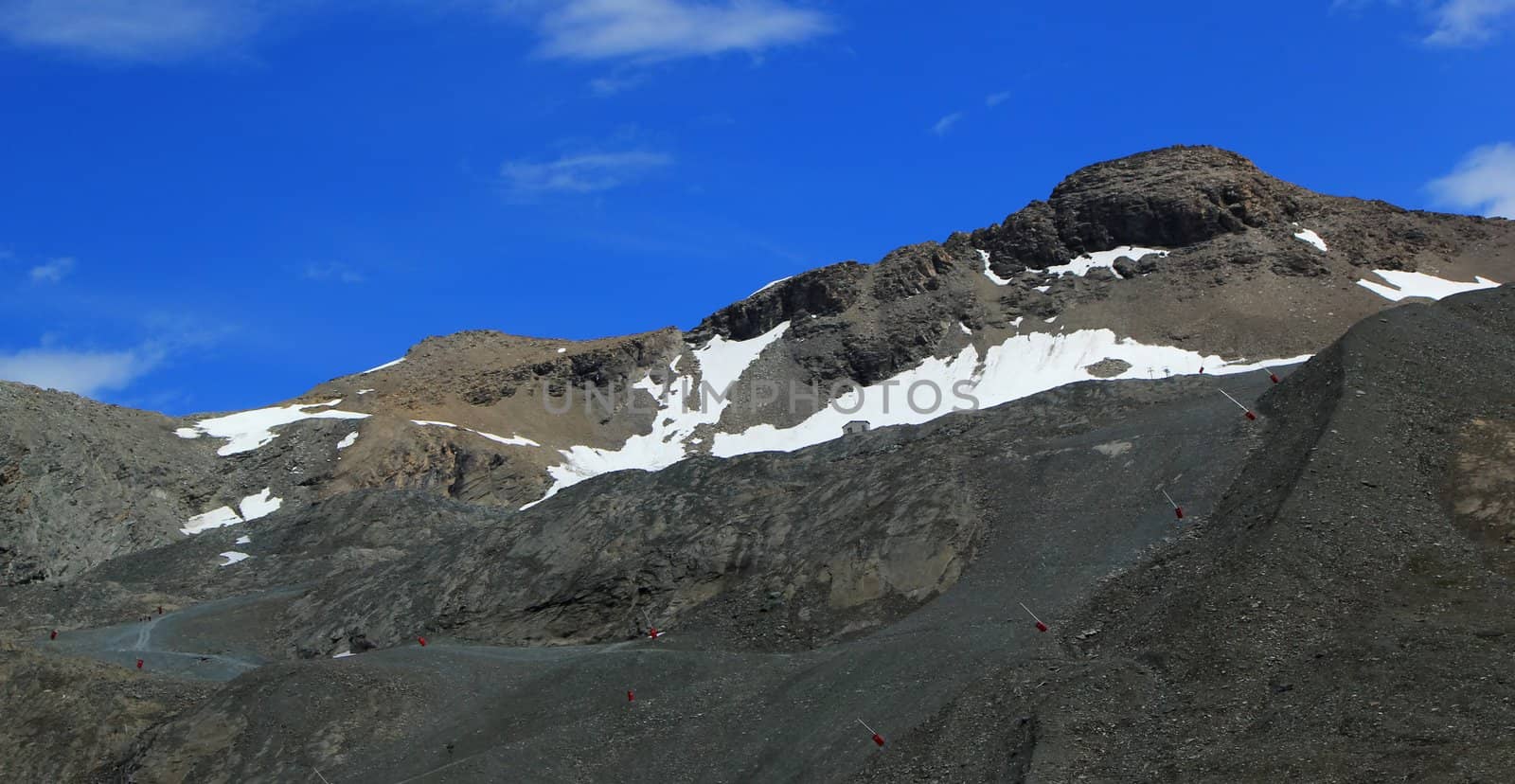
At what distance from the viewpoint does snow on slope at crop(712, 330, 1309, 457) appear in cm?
9800

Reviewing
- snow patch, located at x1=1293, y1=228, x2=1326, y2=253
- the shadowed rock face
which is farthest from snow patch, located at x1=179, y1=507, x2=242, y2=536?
snow patch, located at x1=1293, y1=228, x2=1326, y2=253

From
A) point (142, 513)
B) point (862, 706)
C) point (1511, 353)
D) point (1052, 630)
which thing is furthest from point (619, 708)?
point (142, 513)

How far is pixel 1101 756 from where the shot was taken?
910 inches

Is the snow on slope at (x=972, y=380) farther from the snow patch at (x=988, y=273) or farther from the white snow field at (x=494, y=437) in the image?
the white snow field at (x=494, y=437)

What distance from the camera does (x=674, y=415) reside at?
10962cm

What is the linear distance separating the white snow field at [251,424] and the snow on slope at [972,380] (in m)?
28.4

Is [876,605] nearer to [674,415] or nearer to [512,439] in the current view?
[512,439]

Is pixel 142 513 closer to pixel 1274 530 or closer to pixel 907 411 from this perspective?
pixel 907 411

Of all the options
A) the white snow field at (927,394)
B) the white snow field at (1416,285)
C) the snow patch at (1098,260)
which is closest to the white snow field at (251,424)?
the white snow field at (927,394)

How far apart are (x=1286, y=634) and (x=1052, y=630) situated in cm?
549

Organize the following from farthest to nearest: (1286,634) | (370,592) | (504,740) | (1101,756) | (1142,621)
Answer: (370,592), (504,740), (1142,621), (1286,634), (1101,756)

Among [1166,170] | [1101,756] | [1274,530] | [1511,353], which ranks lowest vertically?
[1101,756]

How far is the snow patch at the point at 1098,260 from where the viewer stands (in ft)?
372

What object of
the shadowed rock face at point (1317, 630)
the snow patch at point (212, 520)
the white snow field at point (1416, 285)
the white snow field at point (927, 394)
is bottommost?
the shadowed rock face at point (1317, 630)
